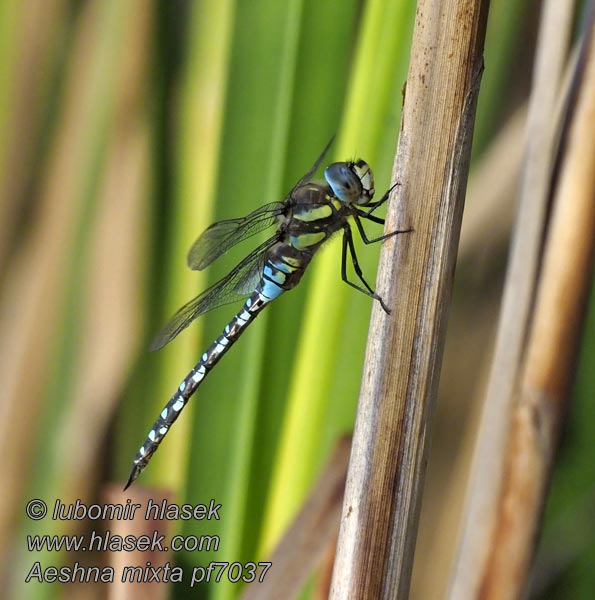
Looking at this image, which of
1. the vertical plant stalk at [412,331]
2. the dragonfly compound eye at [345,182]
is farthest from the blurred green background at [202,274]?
the vertical plant stalk at [412,331]

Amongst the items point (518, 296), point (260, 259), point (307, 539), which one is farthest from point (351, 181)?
point (307, 539)

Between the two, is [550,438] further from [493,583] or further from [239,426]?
[239,426]

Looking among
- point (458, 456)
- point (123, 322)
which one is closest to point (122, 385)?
point (123, 322)

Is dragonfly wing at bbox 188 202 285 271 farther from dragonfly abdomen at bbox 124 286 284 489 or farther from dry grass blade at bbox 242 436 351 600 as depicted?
dry grass blade at bbox 242 436 351 600

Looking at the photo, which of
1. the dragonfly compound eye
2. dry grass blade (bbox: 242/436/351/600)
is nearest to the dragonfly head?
the dragonfly compound eye

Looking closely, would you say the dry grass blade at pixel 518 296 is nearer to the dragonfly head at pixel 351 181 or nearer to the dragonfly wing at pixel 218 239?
the dragonfly head at pixel 351 181

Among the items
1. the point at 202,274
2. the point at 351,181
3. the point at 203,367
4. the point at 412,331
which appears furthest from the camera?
the point at 202,274

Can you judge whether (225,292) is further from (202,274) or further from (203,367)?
(202,274)
